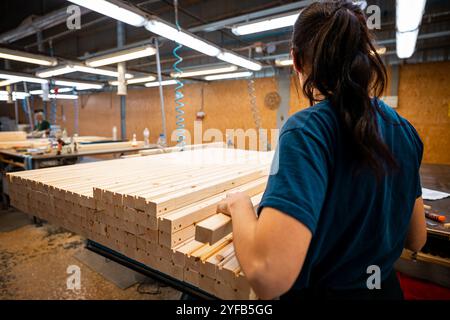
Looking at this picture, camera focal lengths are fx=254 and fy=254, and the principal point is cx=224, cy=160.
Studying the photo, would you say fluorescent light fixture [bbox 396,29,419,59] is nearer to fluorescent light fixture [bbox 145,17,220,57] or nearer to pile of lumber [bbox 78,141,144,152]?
fluorescent light fixture [bbox 145,17,220,57]

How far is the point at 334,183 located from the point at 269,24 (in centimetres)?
252

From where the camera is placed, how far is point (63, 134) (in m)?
5.80

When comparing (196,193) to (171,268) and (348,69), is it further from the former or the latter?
(348,69)

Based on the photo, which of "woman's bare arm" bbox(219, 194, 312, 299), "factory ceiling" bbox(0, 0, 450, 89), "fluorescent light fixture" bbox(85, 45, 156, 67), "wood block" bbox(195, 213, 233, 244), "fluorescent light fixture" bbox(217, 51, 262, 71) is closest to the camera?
"woman's bare arm" bbox(219, 194, 312, 299)

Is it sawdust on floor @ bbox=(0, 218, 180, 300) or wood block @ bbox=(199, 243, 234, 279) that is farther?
sawdust on floor @ bbox=(0, 218, 180, 300)

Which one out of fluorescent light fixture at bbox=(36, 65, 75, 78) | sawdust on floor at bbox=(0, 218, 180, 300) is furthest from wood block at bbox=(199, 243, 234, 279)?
fluorescent light fixture at bbox=(36, 65, 75, 78)

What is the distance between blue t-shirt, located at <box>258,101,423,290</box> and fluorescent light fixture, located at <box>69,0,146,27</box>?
2.10m

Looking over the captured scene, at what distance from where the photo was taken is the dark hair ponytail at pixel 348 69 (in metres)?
0.68

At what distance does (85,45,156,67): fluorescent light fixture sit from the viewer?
11.2ft

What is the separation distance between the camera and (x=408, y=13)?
227cm

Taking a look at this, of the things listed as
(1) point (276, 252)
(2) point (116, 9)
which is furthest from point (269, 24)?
(1) point (276, 252)
